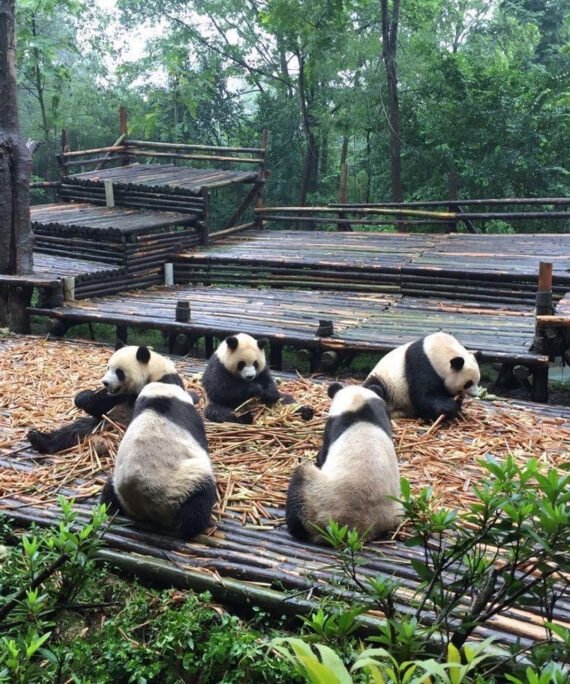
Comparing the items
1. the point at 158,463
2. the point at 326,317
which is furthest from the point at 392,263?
the point at 158,463

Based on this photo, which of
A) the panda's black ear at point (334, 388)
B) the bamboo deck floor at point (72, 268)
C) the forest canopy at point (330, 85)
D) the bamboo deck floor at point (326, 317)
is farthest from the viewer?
the forest canopy at point (330, 85)

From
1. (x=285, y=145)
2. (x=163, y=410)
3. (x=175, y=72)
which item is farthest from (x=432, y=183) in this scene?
(x=163, y=410)

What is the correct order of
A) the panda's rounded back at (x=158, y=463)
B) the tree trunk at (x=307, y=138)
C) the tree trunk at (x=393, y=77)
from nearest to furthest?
the panda's rounded back at (x=158, y=463) < the tree trunk at (x=393, y=77) < the tree trunk at (x=307, y=138)

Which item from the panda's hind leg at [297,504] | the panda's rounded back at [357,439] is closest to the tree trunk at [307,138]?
the panda's rounded back at [357,439]

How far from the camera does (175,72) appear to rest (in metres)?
19.4

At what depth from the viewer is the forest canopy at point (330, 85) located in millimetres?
15773

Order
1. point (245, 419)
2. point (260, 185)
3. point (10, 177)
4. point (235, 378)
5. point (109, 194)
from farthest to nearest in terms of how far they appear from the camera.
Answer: point (260, 185) → point (109, 194) → point (10, 177) → point (235, 378) → point (245, 419)

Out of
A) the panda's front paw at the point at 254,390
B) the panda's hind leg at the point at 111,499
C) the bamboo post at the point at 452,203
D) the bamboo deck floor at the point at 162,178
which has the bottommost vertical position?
the panda's hind leg at the point at 111,499

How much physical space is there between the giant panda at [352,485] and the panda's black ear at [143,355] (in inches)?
59.1

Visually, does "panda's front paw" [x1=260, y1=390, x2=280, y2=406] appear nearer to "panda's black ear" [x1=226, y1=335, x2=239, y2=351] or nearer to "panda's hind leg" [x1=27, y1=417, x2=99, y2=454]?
"panda's black ear" [x1=226, y1=335, x2=239, y2=351]

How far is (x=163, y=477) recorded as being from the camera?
377 centimetres

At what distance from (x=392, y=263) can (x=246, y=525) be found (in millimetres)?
7288

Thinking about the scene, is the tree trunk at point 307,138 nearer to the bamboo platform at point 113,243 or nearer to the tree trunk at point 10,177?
the bamboo platform at point 113,243

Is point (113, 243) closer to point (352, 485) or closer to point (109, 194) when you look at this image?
point (109, 194)
